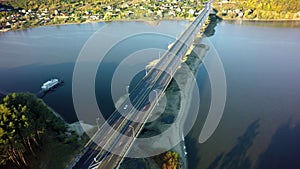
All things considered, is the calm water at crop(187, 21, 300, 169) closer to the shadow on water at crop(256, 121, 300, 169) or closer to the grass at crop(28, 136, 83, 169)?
the shadow on water at crop(256, 121, 300, 169)

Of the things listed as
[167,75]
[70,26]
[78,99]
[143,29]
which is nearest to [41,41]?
[70,26]

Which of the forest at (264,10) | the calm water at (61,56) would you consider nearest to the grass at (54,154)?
the calm water at (61,56)

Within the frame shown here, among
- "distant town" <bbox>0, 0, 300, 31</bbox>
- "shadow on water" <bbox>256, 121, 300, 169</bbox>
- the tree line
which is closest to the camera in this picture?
the tree line

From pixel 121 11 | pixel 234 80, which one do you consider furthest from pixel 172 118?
pixel 121 11

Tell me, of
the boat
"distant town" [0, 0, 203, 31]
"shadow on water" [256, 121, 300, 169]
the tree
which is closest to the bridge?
the tree

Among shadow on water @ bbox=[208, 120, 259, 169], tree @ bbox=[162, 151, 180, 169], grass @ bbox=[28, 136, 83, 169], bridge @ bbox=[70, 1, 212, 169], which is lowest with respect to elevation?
shadow on water @ bbox=[208, 120, 259, 169]

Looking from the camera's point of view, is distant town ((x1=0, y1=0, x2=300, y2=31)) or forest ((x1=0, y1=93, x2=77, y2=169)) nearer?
forest ((x1=0, y1=93, x2=77, y2=169))

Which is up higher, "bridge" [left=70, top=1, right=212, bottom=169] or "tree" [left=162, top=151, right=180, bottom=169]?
Result: "bridge" [left=70, top=1, right=212, bottom=169]

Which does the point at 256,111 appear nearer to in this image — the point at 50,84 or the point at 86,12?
the point at 50,84
